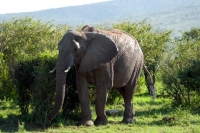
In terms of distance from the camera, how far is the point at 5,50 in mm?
18859

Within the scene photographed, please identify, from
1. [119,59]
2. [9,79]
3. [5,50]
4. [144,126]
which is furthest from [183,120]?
[5,50]

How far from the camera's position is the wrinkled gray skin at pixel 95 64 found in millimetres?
11156

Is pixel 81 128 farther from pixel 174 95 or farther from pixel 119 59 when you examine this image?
pixel 174 95

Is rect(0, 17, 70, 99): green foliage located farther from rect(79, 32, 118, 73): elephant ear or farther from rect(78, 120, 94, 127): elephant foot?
rect(78, 120, 94, 127): elephant foot

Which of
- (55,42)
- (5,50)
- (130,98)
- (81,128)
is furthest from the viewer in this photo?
(55,42)

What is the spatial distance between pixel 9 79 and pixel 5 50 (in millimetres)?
3788

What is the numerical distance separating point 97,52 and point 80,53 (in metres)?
0.56

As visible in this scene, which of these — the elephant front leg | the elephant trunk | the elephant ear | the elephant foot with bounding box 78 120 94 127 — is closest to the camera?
the elephant trunk

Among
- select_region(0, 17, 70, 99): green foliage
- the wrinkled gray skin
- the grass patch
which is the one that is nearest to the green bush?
the grass patch

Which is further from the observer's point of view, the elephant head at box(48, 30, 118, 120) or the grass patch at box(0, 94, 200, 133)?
the grass patch at box(0, 94, 200, 133)

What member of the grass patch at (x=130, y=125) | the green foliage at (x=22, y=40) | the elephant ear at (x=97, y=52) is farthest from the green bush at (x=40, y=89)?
the green foliage at (x=22, y=40)

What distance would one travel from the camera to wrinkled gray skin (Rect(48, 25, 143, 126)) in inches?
439

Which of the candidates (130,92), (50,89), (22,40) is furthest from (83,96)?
(22,40)

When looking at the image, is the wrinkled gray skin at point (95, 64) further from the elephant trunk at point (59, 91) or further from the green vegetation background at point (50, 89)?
the green vegetation background at point (50, 89)
